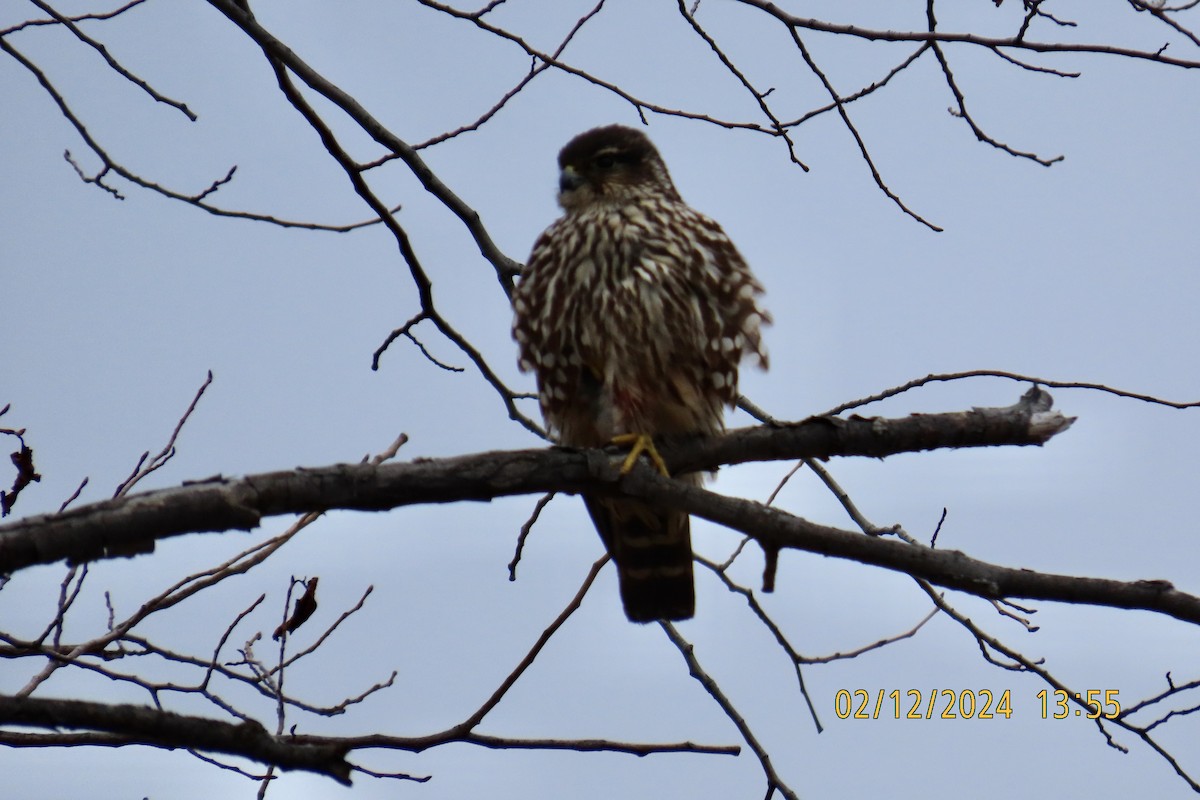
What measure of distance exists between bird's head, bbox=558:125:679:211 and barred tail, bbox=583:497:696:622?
996mm

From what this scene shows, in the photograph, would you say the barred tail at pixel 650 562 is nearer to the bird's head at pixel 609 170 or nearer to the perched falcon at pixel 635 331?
the perched falcon at pixel 635 331

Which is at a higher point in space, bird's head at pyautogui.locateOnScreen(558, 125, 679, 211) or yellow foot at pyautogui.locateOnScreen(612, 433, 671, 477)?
bird's head at pyautogui.locateOnScreen(558, 125, 679, 211)

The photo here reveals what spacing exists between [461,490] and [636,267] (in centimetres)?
136

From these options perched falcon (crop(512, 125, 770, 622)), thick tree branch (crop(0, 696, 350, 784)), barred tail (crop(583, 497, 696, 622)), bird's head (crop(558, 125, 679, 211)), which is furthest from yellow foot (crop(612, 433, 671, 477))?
thick tree branch (crop(0, 696, 350, 784))

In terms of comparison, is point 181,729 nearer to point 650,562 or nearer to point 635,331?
point 635,331

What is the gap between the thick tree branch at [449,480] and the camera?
2018 millimetres

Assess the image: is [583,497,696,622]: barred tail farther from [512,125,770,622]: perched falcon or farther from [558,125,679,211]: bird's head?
[558,125,679,211]: bird's head

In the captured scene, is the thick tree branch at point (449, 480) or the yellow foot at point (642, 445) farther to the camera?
the yellow foot at point (642, 445)

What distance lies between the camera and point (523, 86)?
3762 mm

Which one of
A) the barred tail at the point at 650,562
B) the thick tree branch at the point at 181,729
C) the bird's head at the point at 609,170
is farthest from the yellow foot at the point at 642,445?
the thick tree branch at the point at 181,729

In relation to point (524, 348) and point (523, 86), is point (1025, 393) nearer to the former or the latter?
point (524, 348)

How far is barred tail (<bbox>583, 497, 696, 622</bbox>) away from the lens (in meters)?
3.85

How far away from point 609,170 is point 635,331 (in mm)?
836

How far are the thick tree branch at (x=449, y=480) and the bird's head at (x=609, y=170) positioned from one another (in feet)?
3.45
